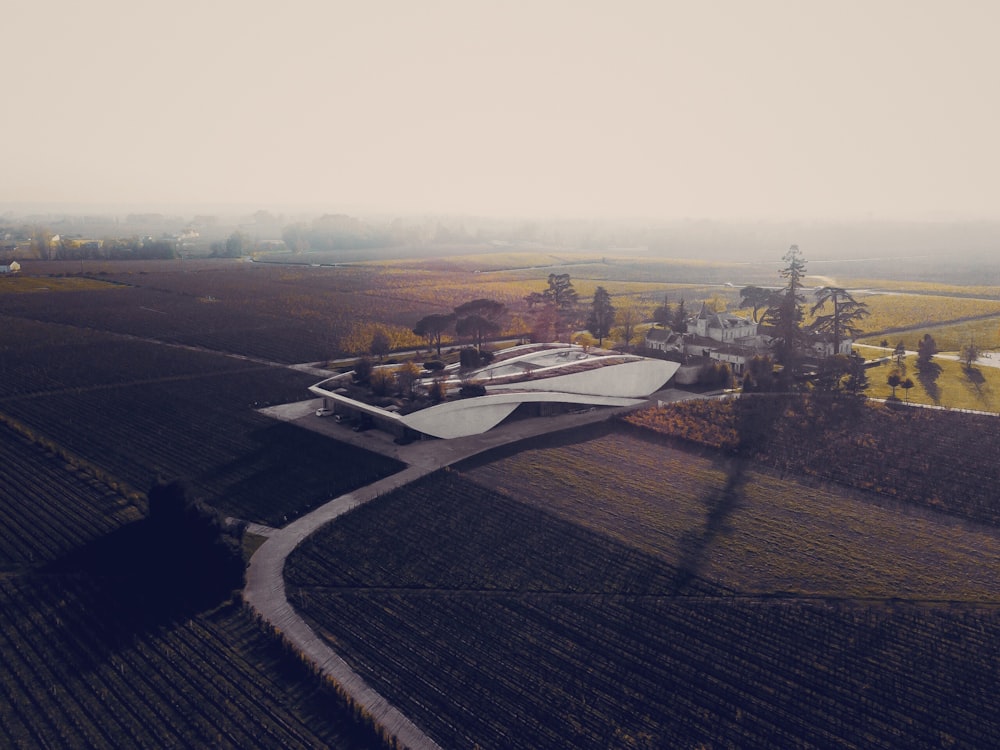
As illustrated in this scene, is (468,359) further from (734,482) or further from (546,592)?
(546,592)

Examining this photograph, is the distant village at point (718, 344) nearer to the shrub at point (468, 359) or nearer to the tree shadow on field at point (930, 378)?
the tree shadow on field at point (930, 378)

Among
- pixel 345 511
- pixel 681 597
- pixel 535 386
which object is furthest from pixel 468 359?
pixel 681 597

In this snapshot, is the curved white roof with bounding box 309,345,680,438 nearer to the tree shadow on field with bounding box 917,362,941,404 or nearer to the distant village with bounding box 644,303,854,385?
the distant village with bounding box 644,303,854,385

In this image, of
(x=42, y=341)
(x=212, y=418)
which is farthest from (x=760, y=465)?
(x=42, y=341)

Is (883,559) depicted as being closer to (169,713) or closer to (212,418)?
(169,713)

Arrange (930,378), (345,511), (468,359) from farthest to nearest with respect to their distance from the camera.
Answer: (930,378) → (468,359) → (345,511)

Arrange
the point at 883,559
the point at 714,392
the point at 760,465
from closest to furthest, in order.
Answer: the point at 883,559 → the point at 760,465 → the point at 714,392

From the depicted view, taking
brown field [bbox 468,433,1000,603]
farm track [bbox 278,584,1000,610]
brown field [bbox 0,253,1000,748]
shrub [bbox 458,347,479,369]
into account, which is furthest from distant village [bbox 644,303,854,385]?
farm track [bbox 278,584,1000,610]
